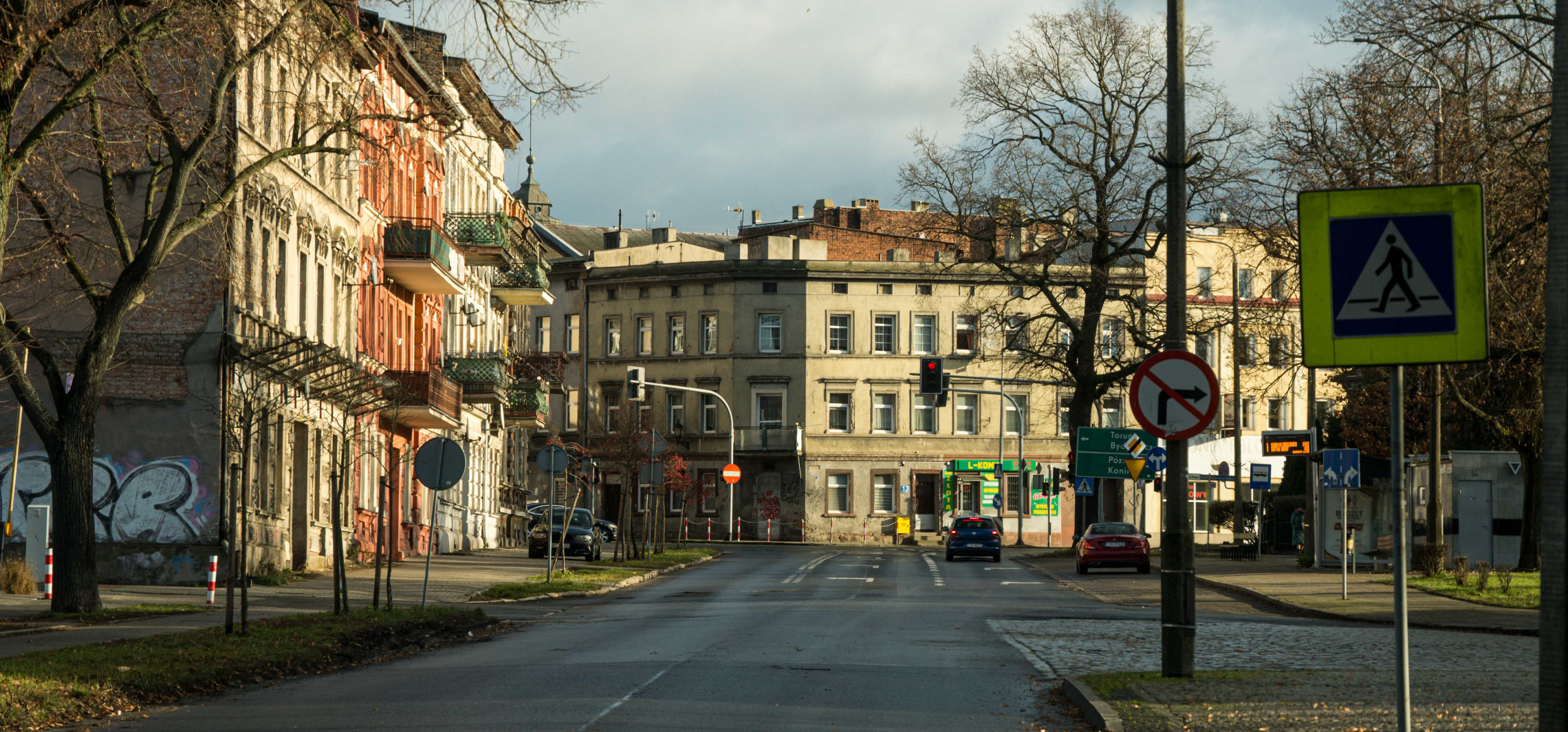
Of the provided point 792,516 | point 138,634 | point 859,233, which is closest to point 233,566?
point 138,634

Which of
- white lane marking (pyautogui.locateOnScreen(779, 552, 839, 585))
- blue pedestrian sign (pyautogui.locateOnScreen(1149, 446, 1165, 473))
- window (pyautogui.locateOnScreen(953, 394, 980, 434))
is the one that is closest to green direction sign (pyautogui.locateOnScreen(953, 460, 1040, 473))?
window (pyautogui.locateOnScreen(953, 394, 980, 434))

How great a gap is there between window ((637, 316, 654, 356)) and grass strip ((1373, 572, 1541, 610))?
171 feet

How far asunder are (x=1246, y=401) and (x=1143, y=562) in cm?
4654

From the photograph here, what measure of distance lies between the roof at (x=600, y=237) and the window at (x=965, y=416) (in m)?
20.2

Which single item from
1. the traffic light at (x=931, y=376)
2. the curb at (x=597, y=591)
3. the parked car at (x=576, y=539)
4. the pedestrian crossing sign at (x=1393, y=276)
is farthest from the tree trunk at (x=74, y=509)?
the traffic light at (x=931, y=376)

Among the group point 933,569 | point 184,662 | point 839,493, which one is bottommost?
point 933,569

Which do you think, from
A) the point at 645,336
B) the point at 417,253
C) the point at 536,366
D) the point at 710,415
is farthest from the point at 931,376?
the point at 645,336

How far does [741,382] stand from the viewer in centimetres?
7956

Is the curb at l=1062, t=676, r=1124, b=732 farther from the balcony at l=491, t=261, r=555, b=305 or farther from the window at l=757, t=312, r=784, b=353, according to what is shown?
the window at l=757, t=312, r=784, b=353

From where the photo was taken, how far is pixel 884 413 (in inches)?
3130

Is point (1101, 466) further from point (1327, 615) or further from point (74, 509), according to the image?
point (74, 509)

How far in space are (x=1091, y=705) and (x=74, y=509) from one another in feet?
47.7

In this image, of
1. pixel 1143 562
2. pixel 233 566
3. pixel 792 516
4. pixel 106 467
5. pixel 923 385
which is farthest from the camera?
pixel 792 516

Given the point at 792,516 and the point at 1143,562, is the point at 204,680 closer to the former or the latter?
the point at 1143,562
